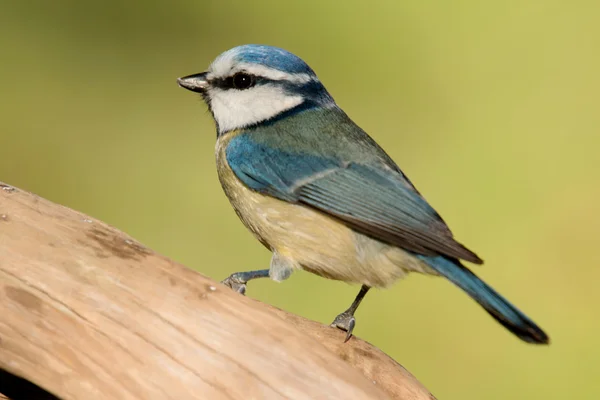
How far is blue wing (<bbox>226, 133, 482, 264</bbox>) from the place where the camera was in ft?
4.86

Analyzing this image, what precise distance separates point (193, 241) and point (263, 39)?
82 cm

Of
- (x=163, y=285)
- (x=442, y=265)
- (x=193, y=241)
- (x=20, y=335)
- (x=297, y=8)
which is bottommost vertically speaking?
(x=193, y=241)

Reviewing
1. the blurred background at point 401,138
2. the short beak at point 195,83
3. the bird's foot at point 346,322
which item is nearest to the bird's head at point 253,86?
the short beak at point 195,83

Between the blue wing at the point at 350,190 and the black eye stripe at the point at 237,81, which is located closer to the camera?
the blue wing at the point at 350,190

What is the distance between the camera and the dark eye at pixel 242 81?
5.77 feet

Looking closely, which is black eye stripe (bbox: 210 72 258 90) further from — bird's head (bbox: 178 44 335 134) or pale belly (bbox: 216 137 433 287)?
pale belly (bbox: 216 137 433 287)

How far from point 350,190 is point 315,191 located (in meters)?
0.07

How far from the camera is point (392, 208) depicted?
1526 millimetres

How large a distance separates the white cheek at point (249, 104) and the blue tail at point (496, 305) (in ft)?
1.74

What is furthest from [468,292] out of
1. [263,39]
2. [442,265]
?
[263,39]

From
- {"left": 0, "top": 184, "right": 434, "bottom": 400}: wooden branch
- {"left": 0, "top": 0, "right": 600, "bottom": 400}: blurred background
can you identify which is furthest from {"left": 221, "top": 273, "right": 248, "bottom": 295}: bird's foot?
{"left": 0, "top": 0, "right": 600, "bottom": 400}: blurred background

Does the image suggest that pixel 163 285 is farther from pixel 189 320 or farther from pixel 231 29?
pixel 231 29

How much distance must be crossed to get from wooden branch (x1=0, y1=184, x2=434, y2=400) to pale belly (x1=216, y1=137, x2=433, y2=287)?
0.31 meters

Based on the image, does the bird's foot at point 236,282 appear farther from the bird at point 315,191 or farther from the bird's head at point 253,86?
the bird's head at point 253,86
